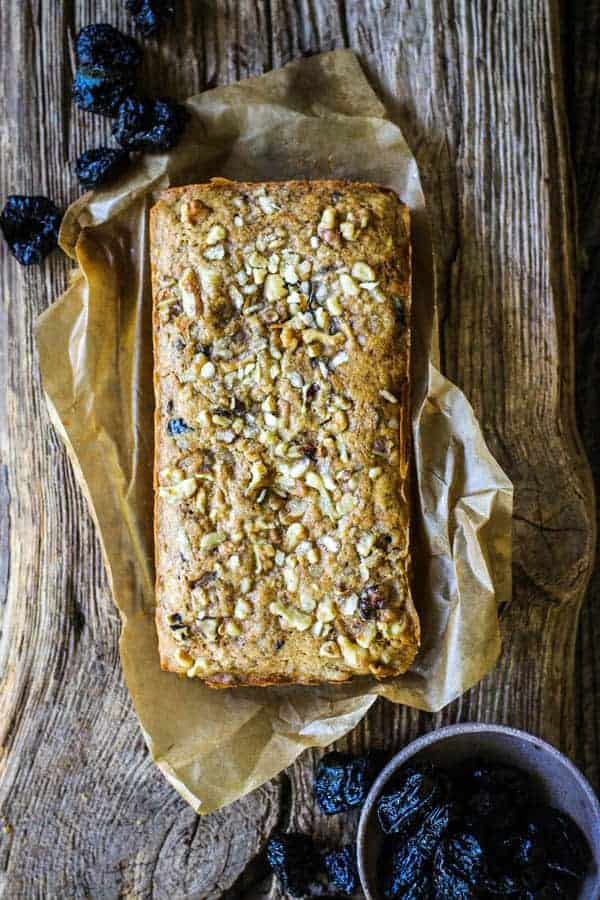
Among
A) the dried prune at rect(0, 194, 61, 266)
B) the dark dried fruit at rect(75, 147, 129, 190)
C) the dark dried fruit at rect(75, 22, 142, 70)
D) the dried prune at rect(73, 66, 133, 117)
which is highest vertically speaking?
the dark dried fruit at rect(75, 22, 142, 70)

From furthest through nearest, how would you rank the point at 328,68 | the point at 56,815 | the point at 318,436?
1. the point at 56,815
2. the point at 328,68
3. the point at 318,436

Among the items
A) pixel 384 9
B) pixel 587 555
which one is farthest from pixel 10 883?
pixel 384 9

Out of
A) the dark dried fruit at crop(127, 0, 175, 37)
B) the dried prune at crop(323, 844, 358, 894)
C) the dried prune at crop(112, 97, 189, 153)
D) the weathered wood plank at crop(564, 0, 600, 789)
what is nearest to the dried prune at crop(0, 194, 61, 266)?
the dried prune at crop(112, 97, 189, 153)

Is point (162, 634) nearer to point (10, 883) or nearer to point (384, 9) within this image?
point (10, 883)

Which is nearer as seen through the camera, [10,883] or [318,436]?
[318,436]

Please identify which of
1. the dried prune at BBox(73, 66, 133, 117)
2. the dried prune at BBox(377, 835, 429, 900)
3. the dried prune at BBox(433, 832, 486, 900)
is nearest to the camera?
the dried prune at BBox(433, 832, 486, 900)

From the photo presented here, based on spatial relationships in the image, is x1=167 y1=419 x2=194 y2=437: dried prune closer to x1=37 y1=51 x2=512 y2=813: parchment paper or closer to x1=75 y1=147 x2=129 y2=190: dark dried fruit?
x1=37 y1=51 x2=512 y2=813: parchment paper

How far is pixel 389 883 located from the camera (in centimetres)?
276

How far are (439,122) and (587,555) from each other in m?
1.38

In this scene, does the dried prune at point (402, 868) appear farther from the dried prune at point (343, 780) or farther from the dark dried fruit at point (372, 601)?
the dark dried fruit at point (372, 601)

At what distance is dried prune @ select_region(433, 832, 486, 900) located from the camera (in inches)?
103

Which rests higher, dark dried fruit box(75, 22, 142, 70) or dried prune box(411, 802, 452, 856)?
dark dried fruit box(75, 22, 142, 70)

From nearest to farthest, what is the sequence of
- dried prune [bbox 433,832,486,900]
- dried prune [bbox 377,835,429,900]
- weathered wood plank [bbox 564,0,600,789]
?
dried prune [bbox 433,832,486,900], dried prune [bbox 377,835,429,900], weathered wood plank [bbox 564,0,600,789]

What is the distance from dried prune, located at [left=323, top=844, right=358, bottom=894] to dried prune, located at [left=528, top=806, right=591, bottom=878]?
57 cm
